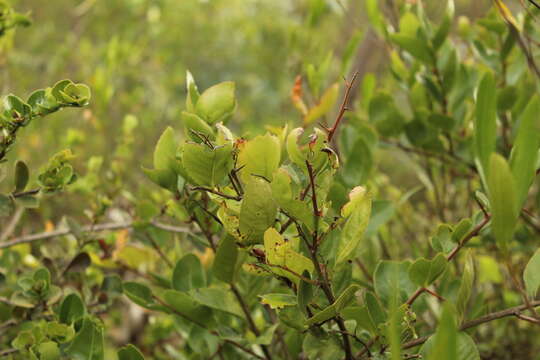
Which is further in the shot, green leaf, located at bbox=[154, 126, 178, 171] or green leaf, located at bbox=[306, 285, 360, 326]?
green leaf, located at bbox=[154, 126, 178, 171]

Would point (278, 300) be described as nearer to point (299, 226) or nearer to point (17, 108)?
point (299, 226)

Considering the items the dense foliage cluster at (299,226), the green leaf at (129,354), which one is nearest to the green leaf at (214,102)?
the dense foliage cluster at (299,226)

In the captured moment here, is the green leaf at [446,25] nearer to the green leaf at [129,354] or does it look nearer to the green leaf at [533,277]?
the green leaf at [533,277]

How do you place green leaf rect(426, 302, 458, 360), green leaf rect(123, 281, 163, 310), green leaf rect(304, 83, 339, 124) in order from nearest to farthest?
green leaf rect(426, 302, 458, 360) < green leaf rect(123, 281, 163, 310) < green leaf rect(304, 83, 339, 124)

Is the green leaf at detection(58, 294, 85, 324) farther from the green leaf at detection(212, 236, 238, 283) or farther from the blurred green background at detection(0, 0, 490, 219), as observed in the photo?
the blurred green background at detection(0, 0, 490, 219)

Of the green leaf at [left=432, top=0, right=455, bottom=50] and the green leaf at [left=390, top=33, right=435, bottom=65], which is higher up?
the green leaf at [left=432, top=0, right=455, bottom=50]

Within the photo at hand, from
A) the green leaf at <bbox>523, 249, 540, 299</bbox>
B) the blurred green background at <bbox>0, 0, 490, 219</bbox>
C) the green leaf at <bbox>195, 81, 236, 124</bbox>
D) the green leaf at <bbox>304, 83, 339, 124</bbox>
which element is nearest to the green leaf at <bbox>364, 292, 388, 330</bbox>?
the green leaf at <bbox>523, 249, 540, 299</bbox>
